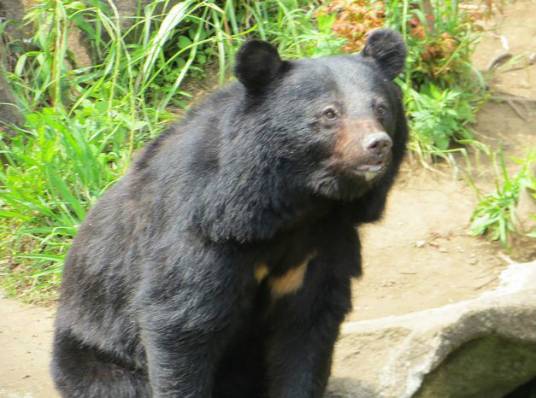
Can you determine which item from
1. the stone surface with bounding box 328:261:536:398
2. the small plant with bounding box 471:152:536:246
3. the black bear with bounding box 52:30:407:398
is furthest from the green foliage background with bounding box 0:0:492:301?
the stone surface with bounding box 328:261:536:398

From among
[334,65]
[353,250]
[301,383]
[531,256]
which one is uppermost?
[334,65]

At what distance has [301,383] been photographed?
4473 millimetres

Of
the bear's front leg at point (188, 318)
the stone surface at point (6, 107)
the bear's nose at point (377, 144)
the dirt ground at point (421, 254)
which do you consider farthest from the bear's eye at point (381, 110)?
the stone surface at point (6, 107)

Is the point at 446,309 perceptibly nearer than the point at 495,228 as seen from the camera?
Yes

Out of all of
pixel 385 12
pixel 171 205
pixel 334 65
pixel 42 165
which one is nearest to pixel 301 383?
pixel 171 205

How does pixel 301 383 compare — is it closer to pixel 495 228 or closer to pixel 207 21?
pixel 495 228

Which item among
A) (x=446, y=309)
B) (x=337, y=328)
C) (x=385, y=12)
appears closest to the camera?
(x=337, y=328)

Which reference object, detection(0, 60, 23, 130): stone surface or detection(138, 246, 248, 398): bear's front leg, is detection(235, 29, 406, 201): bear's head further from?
detection(0, 60, 23, 130): stone surface

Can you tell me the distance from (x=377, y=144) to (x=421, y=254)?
120 inches

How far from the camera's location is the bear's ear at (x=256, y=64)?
408cm

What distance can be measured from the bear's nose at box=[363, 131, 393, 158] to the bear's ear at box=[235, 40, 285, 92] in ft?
1.72

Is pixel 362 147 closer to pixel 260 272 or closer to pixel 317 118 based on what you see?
pixel 317 118

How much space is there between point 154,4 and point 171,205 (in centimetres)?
392

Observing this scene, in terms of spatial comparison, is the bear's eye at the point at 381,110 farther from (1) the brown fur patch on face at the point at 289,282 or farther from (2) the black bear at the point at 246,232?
(1) the brown fur patch on face at the point at 289,282
